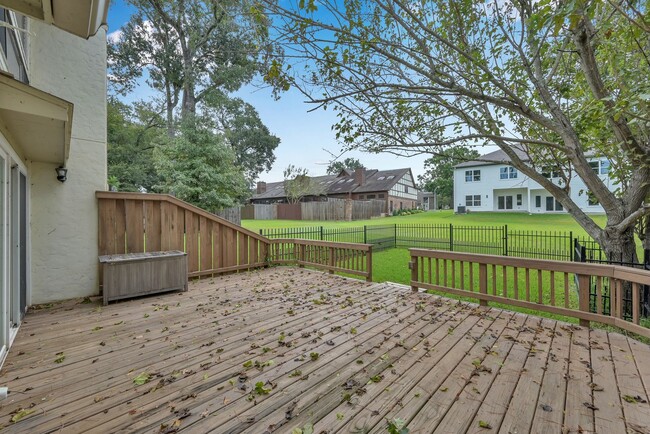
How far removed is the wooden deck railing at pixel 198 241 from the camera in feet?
16.5

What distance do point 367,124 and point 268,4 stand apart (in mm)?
2199

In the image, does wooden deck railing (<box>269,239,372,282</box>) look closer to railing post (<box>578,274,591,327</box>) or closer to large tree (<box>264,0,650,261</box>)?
large tree (<box>264,0,650,261</box>)

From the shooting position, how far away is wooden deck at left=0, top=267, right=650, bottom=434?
197 cm

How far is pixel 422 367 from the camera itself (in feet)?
8.65

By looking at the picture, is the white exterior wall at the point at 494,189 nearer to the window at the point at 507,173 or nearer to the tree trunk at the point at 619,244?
the window at the point at 507,173

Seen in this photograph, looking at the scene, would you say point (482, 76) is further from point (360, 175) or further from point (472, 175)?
point (360, 175)

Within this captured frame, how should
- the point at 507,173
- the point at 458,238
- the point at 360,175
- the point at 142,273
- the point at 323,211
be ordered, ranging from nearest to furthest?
the point at 142,273 < the point at 458,238 < the point at 507,173 < the point at 323,211 < the point at 360,175

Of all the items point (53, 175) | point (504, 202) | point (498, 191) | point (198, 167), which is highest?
point (498, 191)

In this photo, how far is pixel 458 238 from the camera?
500 inches

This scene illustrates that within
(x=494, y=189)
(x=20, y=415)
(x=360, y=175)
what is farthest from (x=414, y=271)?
(x=360, y=175)

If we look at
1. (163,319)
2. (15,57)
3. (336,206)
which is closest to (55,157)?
(15,57)

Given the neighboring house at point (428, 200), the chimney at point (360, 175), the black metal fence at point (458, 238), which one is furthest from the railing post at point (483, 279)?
the neighboring house at point (428, 200)

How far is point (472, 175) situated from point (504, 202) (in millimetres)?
3571

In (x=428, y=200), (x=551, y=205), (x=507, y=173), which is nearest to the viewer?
(x=551, y=205)
